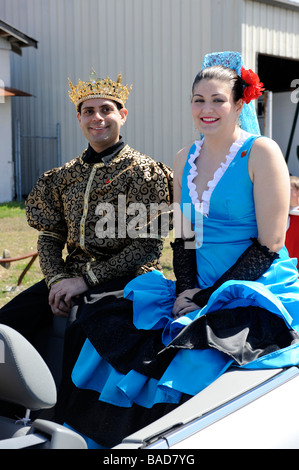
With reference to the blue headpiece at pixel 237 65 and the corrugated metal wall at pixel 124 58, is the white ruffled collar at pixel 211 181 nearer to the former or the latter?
the blue headpiece at pixel 237 65

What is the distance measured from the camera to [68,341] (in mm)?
2324

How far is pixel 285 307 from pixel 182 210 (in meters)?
0.71

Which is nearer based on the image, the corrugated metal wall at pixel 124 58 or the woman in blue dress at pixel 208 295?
the woman in blue dress at pixel 208 295

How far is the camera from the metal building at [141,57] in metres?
9.78

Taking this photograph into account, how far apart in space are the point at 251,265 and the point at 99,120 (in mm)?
1064

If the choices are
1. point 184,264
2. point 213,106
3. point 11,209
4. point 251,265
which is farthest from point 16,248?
point 251,265

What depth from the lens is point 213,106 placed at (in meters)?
2.30

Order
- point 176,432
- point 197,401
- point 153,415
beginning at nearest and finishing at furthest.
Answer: point 176,432
point 197,401
point 153,415

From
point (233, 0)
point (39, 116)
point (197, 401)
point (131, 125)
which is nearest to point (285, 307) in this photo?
point (197, 401)

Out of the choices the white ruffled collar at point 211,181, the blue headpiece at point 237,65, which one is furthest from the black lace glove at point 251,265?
the blue headpiece at point 237,65

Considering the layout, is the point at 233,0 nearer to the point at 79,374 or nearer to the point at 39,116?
the point at 39,116

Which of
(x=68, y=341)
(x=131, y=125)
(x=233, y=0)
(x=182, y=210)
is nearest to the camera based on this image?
(x=68, y=341)

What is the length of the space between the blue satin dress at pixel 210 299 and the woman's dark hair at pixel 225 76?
7.5 inches

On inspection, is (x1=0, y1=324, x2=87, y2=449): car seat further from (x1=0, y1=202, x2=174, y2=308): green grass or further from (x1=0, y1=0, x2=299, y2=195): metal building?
(x1=0, y1=0, x2=299, y2=195): metal building
